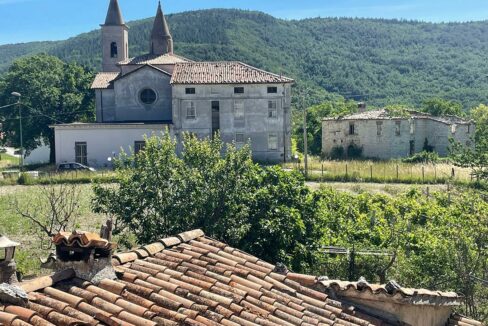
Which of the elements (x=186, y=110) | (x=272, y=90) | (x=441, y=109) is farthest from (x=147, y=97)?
(x=441, y=109)

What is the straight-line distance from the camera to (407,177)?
122 feet

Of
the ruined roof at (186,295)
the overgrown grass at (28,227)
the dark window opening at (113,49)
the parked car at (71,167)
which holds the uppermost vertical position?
the dark window opening at (113,49)

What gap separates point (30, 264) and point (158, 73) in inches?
1269

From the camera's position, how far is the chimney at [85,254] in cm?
698

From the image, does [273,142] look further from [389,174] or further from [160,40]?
[160,40]

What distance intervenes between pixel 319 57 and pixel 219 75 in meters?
124

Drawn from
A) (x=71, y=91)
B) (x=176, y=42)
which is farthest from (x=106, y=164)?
(x=176, y=42)

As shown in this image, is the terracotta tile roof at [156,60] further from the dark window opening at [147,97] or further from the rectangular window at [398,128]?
the rectangular window at [398,128]

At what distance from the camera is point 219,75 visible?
4666 cm

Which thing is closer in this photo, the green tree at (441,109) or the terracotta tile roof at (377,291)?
the terracotta tile roof at (377,291)

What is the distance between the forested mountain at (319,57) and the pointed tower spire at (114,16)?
72366mm

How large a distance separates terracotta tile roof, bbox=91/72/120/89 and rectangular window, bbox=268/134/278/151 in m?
12.2

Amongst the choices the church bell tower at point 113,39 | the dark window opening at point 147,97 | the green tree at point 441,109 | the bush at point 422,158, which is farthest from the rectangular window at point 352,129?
the green tree at point 441,109

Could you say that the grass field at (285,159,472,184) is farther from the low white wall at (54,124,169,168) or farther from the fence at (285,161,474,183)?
the low white wall at (54,124,169,168)
